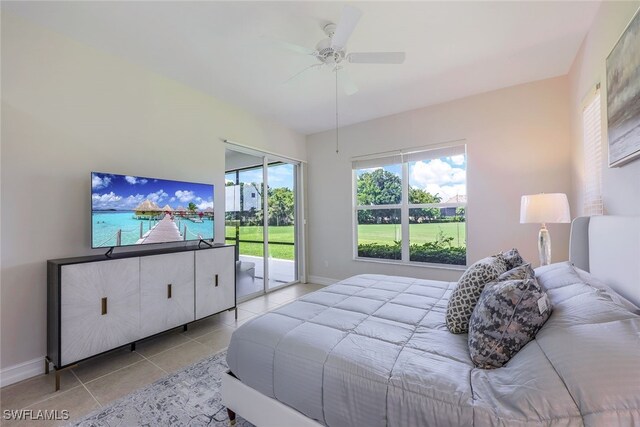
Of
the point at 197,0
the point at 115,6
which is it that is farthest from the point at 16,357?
the point at 197,0

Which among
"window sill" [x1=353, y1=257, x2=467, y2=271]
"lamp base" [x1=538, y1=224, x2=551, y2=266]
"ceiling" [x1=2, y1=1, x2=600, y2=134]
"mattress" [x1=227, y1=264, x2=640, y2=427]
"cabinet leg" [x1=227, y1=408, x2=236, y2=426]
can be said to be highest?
"ceiling" [x1=2, y1=1, x2=600, y2=134]

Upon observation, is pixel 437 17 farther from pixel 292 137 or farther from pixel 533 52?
pixel 292 137

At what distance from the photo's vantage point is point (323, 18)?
2107 millimetres

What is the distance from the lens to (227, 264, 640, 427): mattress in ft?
2.56

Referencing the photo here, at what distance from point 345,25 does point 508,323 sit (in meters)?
2.02

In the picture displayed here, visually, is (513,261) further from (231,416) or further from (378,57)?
(231,416)

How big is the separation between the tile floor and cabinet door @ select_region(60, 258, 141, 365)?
0.20 meters

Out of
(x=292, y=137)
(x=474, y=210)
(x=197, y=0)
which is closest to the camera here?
(x=197, y=0)

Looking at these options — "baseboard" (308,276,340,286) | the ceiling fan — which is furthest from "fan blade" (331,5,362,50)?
"baseboard" (308,276,340,286)

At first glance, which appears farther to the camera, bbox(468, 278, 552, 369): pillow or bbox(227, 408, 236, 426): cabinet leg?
bbox(227, 408, 236, 426): cabinet leg

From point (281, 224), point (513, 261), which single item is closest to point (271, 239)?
point (281, 224)

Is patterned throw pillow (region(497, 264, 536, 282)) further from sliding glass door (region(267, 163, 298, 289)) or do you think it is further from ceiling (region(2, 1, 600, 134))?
sliding glass door (region(267, 163, 298, 289))

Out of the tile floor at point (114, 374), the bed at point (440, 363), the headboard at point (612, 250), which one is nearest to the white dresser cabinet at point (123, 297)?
the tile floor at point (114, 374)

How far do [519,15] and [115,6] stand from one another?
3127mm
